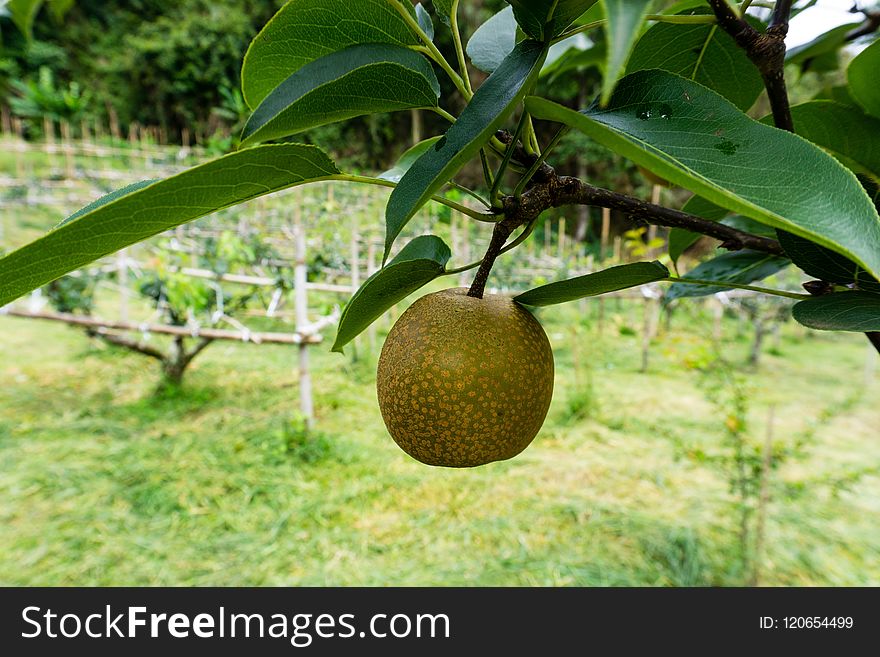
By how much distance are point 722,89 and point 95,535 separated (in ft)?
7.75

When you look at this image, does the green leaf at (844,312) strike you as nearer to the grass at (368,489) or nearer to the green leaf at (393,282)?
the green leaf at (393,282)

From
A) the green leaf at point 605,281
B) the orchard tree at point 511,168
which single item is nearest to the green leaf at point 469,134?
the orchard tree at point 511,168

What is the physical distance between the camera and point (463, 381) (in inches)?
11.9

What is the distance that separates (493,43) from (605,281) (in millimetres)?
163

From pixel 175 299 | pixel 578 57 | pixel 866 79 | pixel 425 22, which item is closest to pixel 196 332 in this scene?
pixel 175 299

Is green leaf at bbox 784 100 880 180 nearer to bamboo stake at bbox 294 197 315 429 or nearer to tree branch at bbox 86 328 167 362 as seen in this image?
bamboo stake at bbox 294 197 315 429

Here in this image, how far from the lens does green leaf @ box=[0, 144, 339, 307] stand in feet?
0.67

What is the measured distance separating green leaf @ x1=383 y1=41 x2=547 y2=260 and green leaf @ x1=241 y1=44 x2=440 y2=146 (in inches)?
2.0

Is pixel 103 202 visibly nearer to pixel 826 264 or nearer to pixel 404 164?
pixel 404 164

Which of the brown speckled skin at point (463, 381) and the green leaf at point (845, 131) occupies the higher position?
the green leaf at point (845, 131)

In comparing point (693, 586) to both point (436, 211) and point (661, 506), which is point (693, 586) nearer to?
point (661, 506)

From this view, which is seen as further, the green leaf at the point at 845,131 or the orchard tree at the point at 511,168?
the green leaf at the point at 845,131

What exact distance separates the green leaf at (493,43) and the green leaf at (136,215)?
0.16 m

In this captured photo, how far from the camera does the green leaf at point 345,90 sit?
0.25 meters
